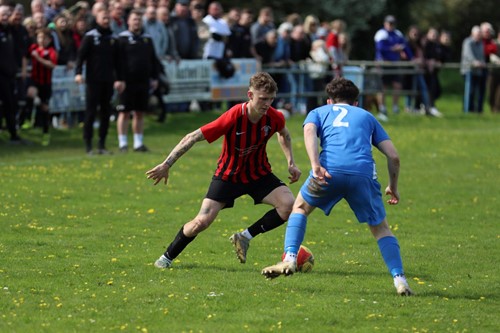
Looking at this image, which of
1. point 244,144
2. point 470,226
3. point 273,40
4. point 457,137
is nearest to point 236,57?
point 273,40

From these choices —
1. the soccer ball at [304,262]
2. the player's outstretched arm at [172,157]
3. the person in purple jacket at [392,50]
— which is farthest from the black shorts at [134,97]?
the person in purple jacket at [392,50]

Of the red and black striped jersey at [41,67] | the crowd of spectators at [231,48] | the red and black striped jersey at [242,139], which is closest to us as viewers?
the red and black striped jersey at [242,139]

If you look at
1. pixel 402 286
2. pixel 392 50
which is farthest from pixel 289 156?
pixel 392 50

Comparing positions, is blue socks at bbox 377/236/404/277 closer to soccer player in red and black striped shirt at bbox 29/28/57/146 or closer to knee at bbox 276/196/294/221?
knee at bbox 276/196/294/221

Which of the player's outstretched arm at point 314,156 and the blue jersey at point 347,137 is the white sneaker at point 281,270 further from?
the blue jersey at point 347,137

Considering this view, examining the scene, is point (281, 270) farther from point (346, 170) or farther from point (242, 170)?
point (242, 170)

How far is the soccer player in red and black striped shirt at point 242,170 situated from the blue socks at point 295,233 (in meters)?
0.80

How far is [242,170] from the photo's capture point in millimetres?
9883

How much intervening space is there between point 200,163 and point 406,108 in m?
12.4

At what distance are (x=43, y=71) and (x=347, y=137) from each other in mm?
12417

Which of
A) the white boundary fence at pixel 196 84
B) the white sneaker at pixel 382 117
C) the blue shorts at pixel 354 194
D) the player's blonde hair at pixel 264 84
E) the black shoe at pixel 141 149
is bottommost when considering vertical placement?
the white sneaker at pixel 382 117

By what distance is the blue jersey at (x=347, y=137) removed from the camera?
348 inches

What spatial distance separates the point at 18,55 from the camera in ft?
64.4

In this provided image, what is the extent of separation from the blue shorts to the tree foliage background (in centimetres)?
2779
